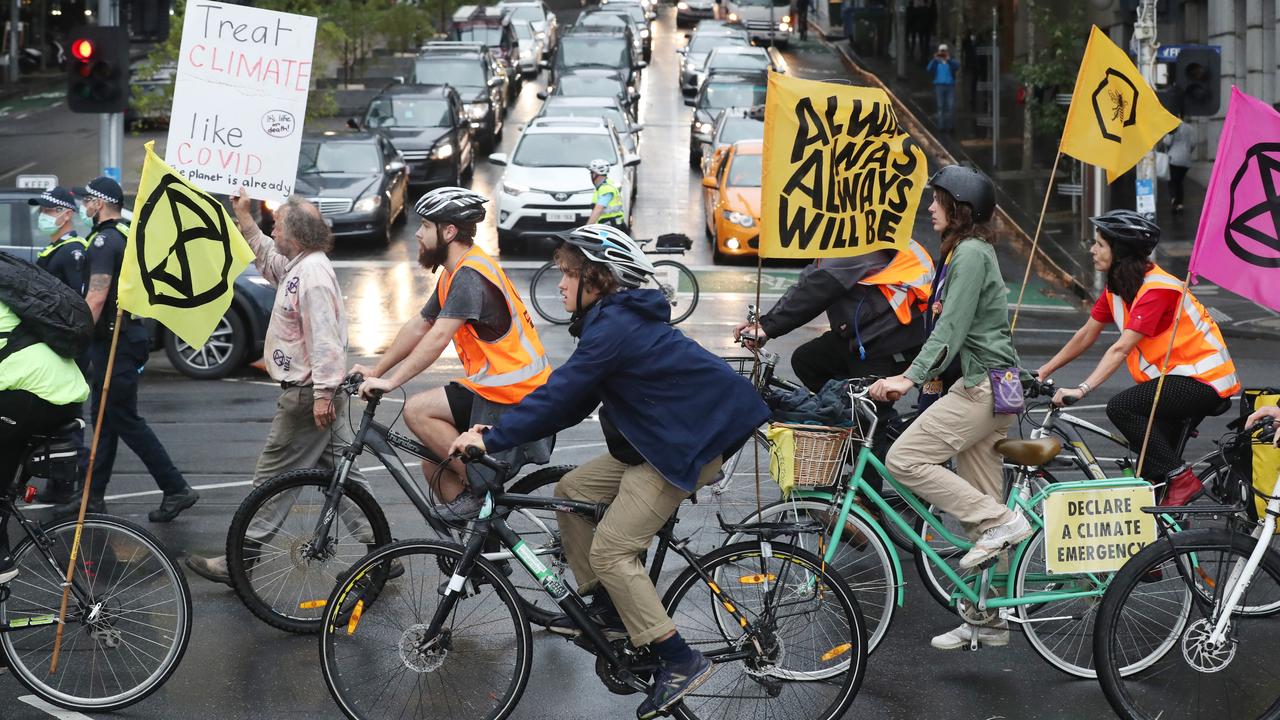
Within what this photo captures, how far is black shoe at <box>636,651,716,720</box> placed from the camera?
217 inches

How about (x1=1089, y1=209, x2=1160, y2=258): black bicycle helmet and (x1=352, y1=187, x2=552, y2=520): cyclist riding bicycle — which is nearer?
(x1=352, y1=187, x2=552, y2=520): cyclist riding bicycle

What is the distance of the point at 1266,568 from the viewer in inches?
223

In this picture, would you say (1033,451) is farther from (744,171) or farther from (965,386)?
(744,171)

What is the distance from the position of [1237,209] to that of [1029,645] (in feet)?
6.66

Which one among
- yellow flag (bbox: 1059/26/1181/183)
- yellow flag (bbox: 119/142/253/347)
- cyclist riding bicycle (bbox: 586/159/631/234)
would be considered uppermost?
yellow flag (bbox: 1059/26/1181/183)

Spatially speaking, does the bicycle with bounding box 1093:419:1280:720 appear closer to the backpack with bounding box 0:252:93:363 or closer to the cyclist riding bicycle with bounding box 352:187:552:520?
the cyclist riding bicycle with bounding box 352:187:552:520

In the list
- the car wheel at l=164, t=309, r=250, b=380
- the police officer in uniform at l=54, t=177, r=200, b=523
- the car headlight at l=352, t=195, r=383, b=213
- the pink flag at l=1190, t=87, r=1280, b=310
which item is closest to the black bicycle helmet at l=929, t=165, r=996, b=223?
the pink flag at l=1190, t=87, r=1280, b=310

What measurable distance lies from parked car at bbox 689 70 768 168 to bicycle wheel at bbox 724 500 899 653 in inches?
964

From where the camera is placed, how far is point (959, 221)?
6.60 m

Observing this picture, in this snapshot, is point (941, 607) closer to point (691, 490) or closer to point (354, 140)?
point (691, 490)

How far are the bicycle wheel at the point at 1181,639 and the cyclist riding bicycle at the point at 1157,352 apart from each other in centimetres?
100

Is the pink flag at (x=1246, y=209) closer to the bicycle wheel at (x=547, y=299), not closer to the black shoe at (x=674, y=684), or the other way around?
the black shoe at (x=674, y=684)

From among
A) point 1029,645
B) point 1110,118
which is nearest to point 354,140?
point 1110,118

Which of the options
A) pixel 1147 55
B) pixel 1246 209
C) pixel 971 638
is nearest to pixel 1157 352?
pixel 1246 209
